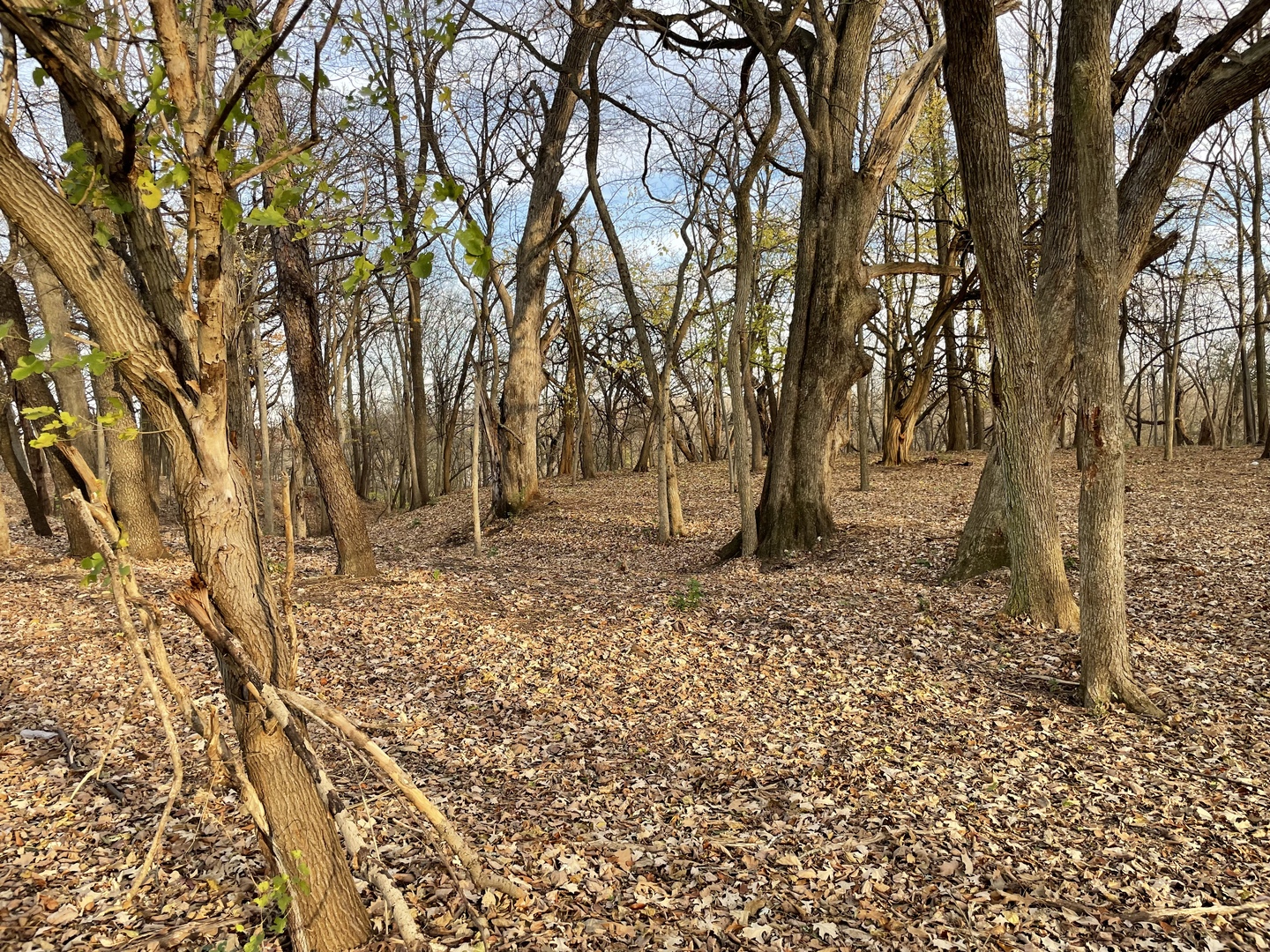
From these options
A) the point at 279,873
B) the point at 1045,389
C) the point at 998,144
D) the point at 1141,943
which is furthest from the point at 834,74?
the point at 279,873

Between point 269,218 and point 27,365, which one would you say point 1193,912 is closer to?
point 269,218

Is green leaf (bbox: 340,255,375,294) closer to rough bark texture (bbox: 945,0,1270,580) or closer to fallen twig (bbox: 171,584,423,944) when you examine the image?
fallen twig (bbox: 171,584,423,944)

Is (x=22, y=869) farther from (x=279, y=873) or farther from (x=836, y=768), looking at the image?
(x=836, y=768)

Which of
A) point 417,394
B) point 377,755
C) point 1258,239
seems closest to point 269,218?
point 377,755

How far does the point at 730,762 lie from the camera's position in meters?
4.57

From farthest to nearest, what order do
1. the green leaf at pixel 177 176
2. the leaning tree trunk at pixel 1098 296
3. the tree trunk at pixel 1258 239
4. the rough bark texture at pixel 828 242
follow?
the tree trunk at pixel 1258 239 < the rough bark texture at pixel 828 242 < the leaning tree trunk at pixel 1098 296 < the green leaf at pixel 177 176

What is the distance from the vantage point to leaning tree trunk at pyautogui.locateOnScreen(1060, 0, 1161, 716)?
4.43m

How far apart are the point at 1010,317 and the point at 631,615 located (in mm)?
4372

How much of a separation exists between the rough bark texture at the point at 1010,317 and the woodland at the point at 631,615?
34mm

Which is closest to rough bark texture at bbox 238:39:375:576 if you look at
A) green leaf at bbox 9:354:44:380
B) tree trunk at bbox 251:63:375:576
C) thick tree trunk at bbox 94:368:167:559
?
tree trunk at bbox 251:63:375:576

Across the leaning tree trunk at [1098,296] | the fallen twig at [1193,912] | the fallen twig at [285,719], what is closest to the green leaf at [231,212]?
the fallen twig at [285,719]

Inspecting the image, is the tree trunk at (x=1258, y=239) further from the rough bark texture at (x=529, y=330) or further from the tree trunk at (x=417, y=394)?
the tree trunk at (x=417, y=394)

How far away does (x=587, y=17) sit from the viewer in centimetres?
922

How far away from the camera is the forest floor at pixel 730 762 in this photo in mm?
3080
